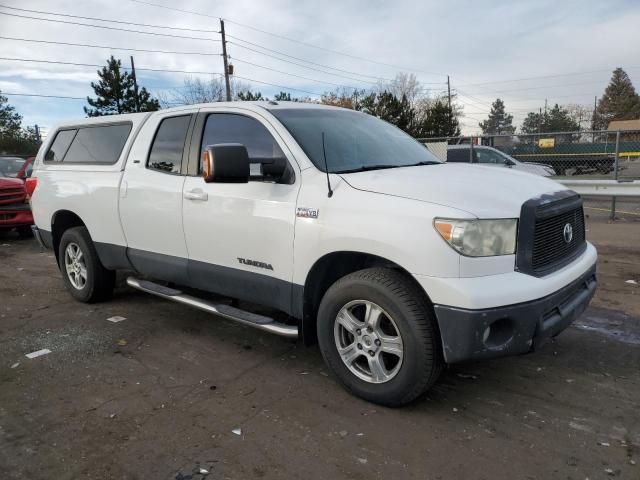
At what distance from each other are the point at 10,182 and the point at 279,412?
9.19 metres

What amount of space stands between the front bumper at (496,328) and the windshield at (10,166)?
1119 cm

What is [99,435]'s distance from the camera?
3.09 meters

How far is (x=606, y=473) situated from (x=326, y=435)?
1458 millimetres

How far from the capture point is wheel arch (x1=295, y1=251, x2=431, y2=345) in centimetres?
344

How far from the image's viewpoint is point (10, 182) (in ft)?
33.3

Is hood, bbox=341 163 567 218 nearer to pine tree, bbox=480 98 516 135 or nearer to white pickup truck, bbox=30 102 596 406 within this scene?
white pickup truck, bbox=30 102 596 406

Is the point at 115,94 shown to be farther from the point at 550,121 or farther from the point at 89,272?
the point at 550,121

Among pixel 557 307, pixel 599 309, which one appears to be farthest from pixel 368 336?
pixel 599 309

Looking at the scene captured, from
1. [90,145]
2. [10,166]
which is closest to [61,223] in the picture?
[90,145]

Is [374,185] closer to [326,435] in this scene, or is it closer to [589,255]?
[326,435]

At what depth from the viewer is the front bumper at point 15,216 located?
397 inches

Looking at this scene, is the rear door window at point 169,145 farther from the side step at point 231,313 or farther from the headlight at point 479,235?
the headlight at point 479,235

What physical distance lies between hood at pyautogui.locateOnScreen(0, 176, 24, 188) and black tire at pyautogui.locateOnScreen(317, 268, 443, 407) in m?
9.01

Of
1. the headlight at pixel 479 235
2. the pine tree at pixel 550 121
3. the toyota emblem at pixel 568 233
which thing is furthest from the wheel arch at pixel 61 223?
the pine tree at pixel 550 121
